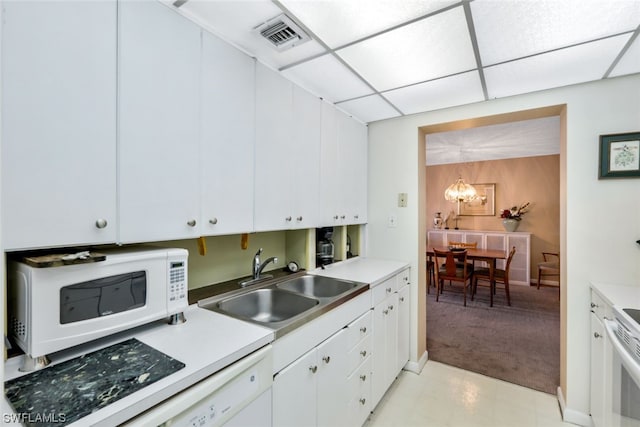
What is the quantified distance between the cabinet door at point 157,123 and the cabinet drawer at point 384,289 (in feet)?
4.20

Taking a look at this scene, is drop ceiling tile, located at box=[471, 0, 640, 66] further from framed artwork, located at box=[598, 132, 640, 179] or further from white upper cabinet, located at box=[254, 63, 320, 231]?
white upper cabinet, located at box=[254, 63, 320, 231]

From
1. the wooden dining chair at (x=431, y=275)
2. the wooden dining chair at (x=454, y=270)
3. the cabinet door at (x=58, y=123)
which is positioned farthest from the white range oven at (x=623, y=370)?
the wooden dining chair at (x=431, y=275)

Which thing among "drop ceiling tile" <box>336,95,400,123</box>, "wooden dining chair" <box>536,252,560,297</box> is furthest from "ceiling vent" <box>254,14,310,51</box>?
"wooden dining chair" <box>536,252,560,297</box>

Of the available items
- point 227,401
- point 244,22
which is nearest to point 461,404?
point 227,401

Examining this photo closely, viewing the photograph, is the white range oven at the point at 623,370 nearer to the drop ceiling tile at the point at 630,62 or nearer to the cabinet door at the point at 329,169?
the drop ceiling tile at the point at 630,62

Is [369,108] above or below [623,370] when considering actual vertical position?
above

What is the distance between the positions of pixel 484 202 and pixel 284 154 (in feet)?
18.2

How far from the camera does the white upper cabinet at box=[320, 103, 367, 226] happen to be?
2244 mm

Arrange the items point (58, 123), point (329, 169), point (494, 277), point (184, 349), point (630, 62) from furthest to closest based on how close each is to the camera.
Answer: point (494, 277), point (329, 169), point (630, 62), point (184, 349), point (58, 123)

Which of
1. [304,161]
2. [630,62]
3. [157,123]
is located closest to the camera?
[157,123]

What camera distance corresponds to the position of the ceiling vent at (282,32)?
134cm

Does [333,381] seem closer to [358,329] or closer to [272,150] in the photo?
[358,329]

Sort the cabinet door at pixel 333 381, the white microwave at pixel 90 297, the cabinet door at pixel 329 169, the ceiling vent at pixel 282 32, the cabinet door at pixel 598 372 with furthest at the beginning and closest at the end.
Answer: the cabinet door at pixel 329 169
the cabinet door at pixel 598 372
the cabinet door at pixel 333 381
the ceiling vent at pixel 282 32
the white microwave at pixel 90 297

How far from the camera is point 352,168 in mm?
2611
